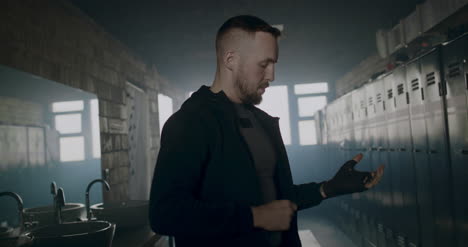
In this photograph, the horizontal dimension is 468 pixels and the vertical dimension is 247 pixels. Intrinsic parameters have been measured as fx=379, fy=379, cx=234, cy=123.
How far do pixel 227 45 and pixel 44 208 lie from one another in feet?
5.26

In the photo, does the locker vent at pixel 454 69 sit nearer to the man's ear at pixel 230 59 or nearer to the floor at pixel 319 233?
the man's ear at pixel 230 59

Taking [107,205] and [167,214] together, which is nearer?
[167,214]

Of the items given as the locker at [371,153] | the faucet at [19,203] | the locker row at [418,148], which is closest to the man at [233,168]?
the faucet at [19,203]

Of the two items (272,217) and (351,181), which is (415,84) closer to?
(351,181)

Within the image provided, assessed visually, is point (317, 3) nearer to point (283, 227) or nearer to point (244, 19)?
point (244, 19)

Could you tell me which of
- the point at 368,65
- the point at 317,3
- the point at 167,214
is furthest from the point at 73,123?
the point at 368,65

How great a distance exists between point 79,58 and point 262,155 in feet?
7.38

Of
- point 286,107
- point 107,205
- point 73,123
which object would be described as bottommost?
point 107,205

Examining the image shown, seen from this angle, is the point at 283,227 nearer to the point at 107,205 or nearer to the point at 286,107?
the point at 107,205

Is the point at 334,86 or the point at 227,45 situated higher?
the point at 334,86

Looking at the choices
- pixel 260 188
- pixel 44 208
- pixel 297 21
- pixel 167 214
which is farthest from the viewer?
pixel 297 21

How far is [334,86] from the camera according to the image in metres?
8.06

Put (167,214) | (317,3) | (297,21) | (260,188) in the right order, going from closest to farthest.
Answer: (167,214)
(260,188)
(317,3)
(297,21)

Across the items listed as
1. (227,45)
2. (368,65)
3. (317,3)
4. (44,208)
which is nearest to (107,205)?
(44,208)
